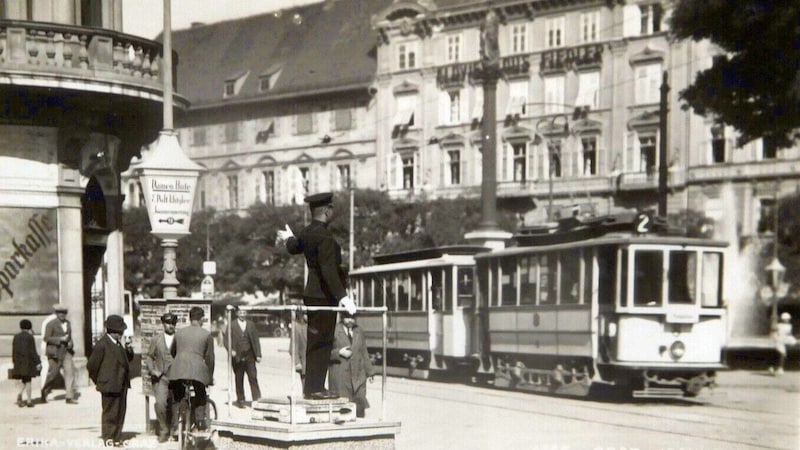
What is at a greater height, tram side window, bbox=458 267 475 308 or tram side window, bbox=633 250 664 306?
tram side window, bbox=633 250 664 306

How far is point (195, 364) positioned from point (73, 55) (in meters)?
10.2

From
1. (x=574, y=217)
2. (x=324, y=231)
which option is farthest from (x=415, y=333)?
(x=324, y=231)

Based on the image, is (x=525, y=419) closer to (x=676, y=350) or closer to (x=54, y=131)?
(x=676, y=350)

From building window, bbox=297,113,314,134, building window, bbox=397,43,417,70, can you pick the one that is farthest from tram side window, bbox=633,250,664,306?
building window, bbox=297,113,314,134

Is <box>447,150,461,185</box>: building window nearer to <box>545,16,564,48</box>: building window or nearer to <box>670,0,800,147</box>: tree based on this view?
<box>545,16,564,48</box>: building window

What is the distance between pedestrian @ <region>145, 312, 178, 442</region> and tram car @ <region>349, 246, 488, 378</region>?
40.8ft

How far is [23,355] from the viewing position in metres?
18.8

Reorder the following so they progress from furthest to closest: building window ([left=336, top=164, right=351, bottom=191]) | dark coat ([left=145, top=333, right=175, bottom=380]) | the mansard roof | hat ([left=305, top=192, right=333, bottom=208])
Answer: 1. the mansard roof
2. building window ([left=336, top=164, right=351, bottom=191])
3. dark coat ([left=145, top=333, right=175, bottom=380])
4. hat ([left=305, top=192, right=333, bottom=208])

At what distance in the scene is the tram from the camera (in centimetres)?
2100

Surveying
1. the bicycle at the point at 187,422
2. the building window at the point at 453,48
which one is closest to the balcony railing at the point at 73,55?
the bicycle at the point at 187,422

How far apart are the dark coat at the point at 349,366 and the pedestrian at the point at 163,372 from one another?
2.46 meters

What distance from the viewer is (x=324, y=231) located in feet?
33.7

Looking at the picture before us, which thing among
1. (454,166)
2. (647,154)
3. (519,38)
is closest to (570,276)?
(647,154)

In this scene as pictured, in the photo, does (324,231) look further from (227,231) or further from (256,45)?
(256,45)
